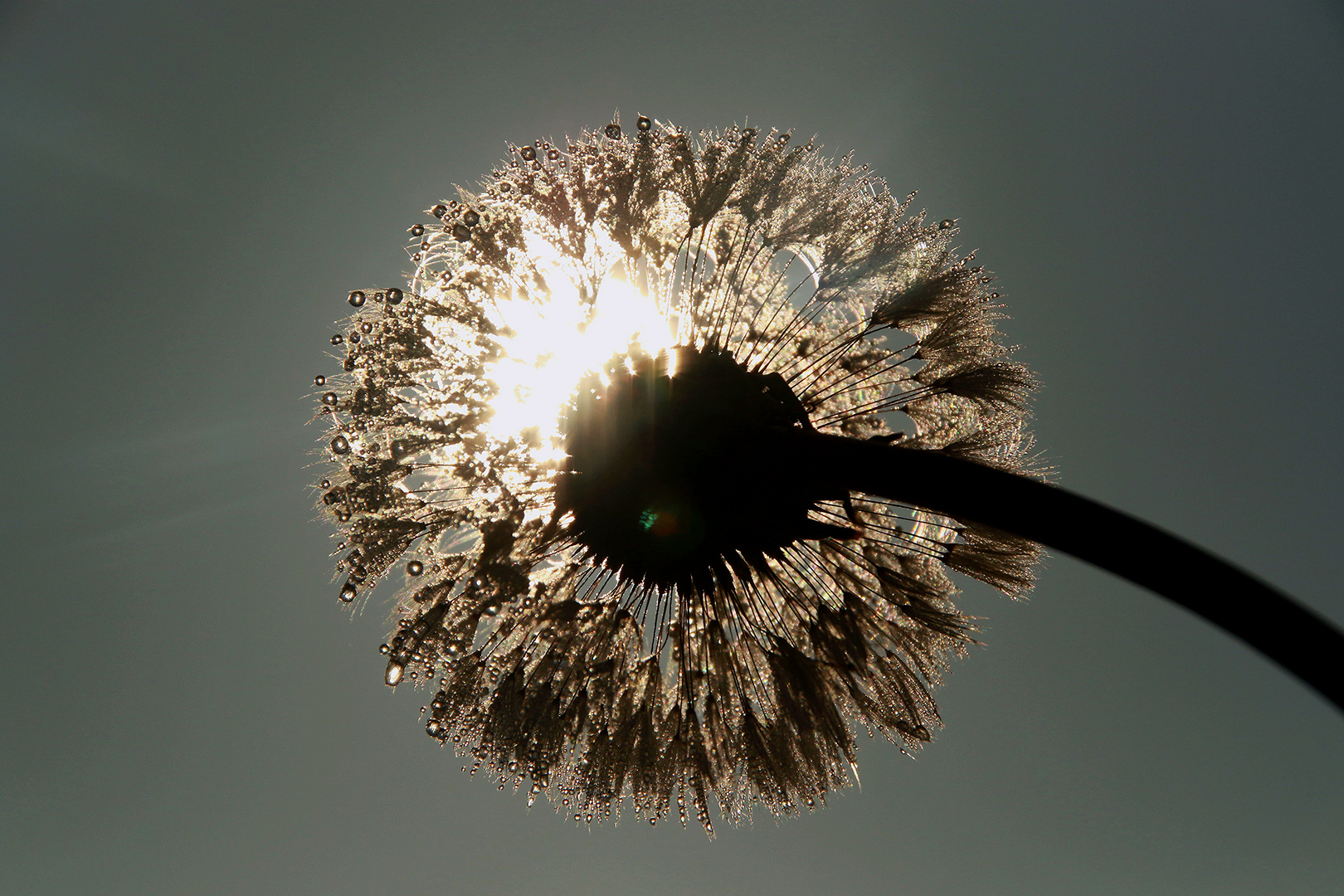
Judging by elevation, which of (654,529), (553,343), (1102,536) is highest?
(553,343)

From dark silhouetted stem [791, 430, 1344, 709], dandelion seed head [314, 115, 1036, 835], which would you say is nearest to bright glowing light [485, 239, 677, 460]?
dandelion seed head [314, 115, 1036, 835]

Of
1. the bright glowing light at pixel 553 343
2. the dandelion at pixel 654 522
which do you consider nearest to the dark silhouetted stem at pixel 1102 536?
the dandelion at pixel 654 522

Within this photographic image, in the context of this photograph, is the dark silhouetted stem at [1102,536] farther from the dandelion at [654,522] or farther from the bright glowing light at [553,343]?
the bright glowing light at [553,343]

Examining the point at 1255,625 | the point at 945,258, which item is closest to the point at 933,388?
the point at 945,258

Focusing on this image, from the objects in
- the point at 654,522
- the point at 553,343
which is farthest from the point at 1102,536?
the point at 553,343

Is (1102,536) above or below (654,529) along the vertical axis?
below

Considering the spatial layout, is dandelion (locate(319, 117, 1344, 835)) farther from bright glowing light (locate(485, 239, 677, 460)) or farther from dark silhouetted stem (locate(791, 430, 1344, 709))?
dark silhouetted stem (locate(791, 430, 1344, 709))

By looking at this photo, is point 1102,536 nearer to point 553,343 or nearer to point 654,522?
point 654,522
